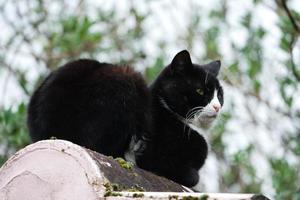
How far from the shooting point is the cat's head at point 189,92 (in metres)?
3.78

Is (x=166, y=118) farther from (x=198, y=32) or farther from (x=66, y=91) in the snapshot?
(x=198, y=32)

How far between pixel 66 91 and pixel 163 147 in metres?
0.65

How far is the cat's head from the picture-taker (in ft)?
12.4

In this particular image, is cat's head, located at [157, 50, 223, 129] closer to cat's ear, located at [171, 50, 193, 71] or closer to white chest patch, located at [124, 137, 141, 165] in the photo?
cat's ear, located at [171, 50, 193, 71]

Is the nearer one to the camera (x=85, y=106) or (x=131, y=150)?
(x=85, y=106)

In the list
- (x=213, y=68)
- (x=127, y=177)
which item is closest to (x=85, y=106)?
(x=127, y=177)

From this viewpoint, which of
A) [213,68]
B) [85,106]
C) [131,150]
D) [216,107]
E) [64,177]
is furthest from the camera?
[213,68]

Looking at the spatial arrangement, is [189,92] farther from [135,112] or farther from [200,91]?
[135,112]

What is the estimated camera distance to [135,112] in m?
3.27

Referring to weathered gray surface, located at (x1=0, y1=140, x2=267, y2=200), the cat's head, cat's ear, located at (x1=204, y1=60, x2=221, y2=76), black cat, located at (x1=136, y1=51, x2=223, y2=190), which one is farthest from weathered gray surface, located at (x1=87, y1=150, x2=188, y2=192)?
cat's ear, located at (x1=204, y1=60, x2=221, y2=76)

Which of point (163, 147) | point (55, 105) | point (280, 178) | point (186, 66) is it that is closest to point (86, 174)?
point (55, 105)

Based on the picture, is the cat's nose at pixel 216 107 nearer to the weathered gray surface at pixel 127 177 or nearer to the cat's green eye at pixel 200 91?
the cat's green eye at pixel 200 91

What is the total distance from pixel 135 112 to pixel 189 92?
608 millimetres

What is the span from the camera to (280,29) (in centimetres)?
506
